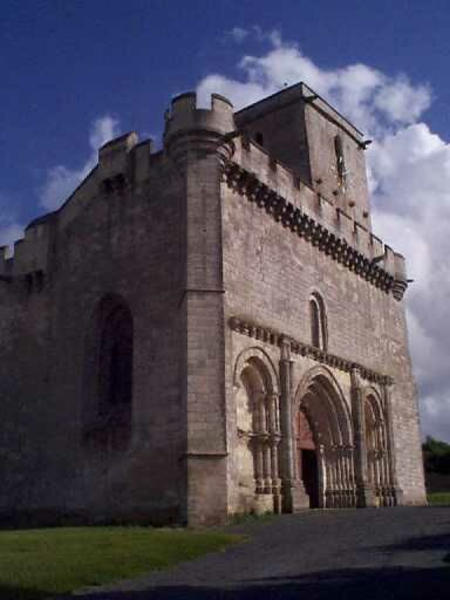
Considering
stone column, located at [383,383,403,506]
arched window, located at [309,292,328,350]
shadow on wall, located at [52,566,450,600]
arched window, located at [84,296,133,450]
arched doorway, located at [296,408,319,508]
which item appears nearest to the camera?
shadow on wall, located at [52,566,450,600]

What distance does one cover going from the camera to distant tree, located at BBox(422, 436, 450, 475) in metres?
44.4

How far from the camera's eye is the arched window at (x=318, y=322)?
71.8 feet

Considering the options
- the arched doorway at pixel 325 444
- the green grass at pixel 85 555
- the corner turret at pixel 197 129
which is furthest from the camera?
the arched doorway at pixel 325 444

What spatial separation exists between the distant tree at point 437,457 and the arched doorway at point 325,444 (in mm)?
24594

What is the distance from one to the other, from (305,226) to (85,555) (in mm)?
13420

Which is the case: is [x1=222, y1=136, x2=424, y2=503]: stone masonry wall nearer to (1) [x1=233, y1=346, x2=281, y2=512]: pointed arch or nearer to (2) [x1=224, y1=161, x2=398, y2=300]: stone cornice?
(2) [x1=224, y1=161, x2=398, y2=300]: stone cornice

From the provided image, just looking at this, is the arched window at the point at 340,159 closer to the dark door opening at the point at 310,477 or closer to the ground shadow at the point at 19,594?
the dark door opening at the point at 310,477

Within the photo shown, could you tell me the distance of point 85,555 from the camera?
1091 cm

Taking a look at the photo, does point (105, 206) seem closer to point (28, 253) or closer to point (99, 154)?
point (99, 154)

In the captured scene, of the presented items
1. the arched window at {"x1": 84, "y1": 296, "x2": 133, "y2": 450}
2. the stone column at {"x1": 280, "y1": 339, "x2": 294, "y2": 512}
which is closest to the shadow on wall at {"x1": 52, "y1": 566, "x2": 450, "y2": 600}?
the stone column at {"x1": 280, "y1": 339, "x2": 294, "y2": 512}

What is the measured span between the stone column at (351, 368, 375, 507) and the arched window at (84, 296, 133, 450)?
707cm

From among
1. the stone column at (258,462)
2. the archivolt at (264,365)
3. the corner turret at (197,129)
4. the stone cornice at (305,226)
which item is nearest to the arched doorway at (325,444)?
the archivolt at (264,365)

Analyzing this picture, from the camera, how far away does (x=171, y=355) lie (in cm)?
1755

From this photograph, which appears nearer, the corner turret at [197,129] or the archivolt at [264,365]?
the archivolt at [264,365]
